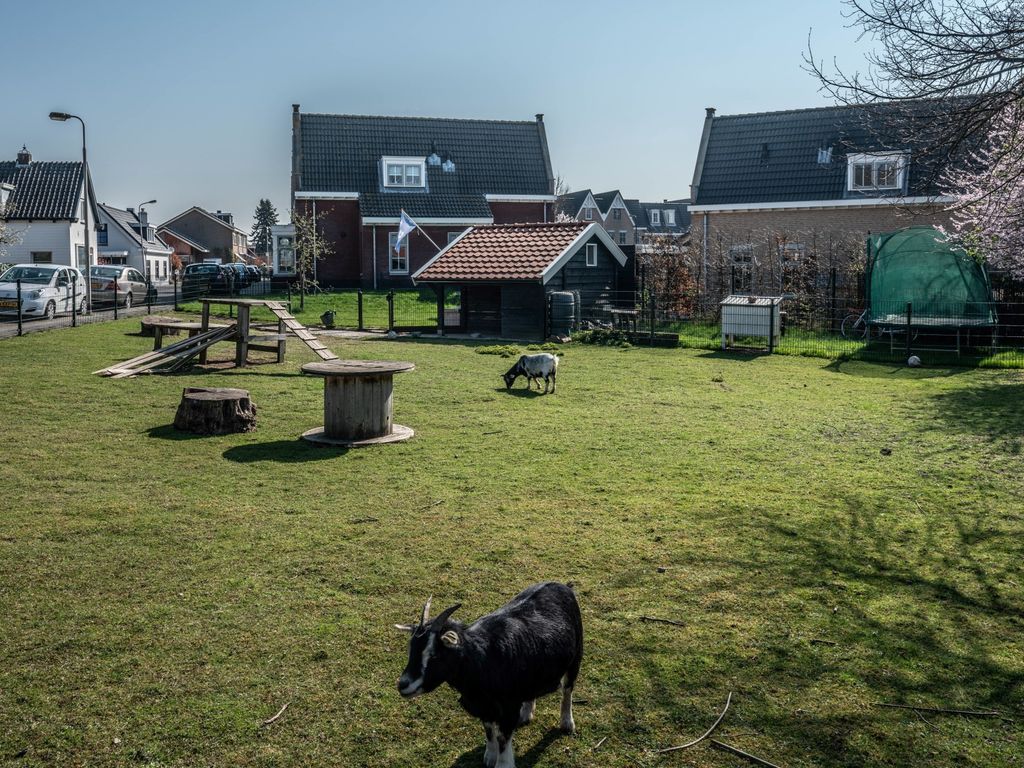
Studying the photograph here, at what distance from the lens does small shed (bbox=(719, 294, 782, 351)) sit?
73.8 ft

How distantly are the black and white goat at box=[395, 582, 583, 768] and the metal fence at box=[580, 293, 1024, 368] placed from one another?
57.6 feet

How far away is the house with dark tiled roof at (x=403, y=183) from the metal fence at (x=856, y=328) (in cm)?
1775

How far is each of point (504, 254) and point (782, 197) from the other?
15477 millimetres

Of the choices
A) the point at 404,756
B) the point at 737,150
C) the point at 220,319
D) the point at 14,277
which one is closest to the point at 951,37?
the point at 404,756

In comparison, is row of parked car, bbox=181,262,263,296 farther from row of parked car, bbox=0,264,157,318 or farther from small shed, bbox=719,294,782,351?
small shed, bbox=719,294,782,351

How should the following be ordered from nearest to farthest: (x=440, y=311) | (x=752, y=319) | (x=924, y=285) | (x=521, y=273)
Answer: (x=752, y=319) → (x=924, y=285) → (x=521, y=273) → (x=440, y=311)

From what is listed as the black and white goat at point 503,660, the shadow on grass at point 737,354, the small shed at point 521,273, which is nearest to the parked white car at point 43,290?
the small shed at point 521,273

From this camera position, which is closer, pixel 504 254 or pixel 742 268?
pixel 504 254

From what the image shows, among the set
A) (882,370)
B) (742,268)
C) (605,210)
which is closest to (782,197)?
(742,268)

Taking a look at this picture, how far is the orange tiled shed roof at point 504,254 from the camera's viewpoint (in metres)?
25.3

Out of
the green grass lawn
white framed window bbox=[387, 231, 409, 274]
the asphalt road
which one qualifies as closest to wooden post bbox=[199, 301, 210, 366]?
the green grass lawn

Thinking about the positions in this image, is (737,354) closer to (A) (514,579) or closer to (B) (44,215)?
(A) (514,579)

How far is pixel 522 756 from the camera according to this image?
4.59m

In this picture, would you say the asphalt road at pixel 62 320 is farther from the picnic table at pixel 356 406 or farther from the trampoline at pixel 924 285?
the trampoline at pixel 924 285
